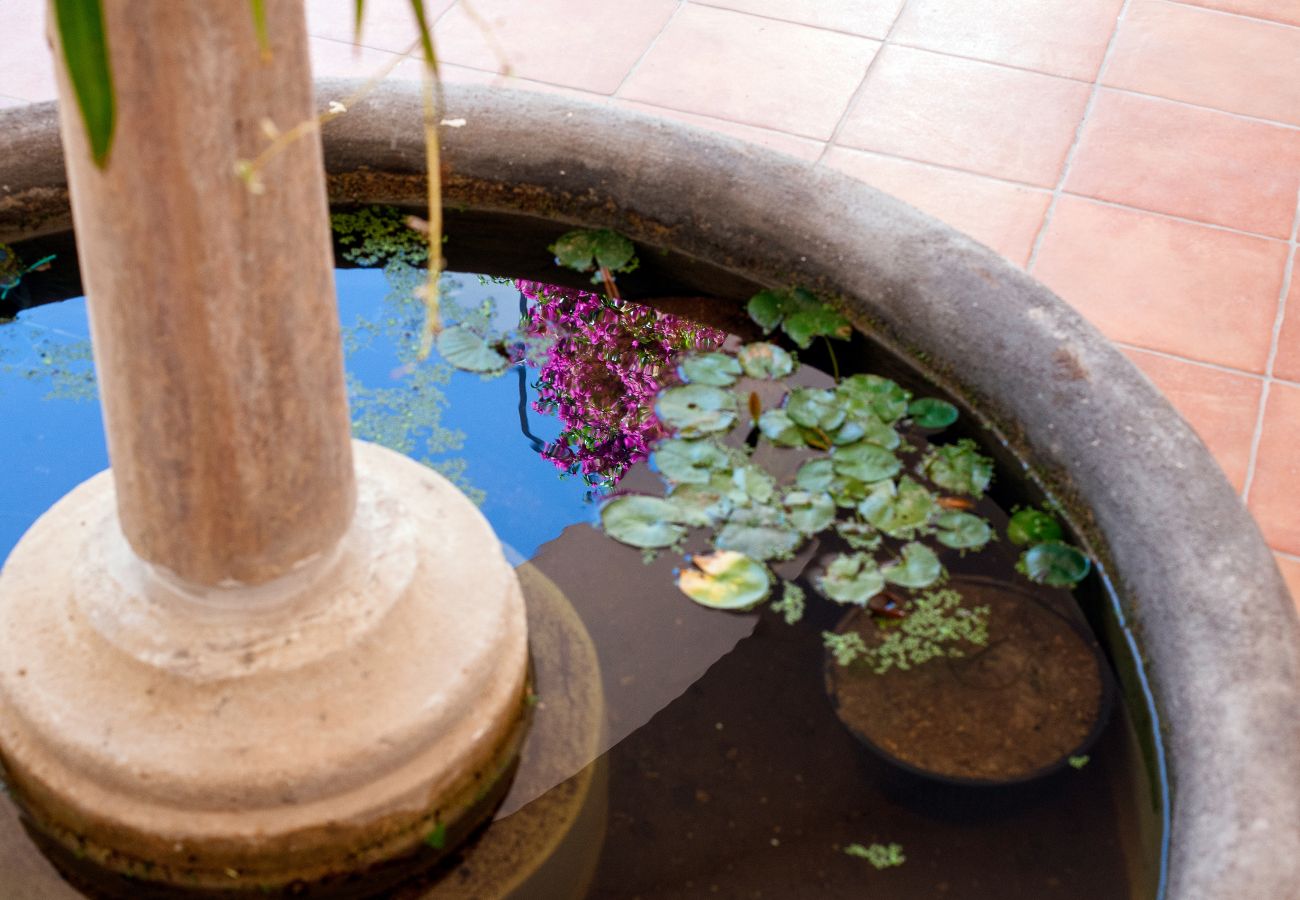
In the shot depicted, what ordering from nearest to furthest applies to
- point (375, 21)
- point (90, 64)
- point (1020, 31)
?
point (90, 64)
point (375, 21)
point (1020, 31)

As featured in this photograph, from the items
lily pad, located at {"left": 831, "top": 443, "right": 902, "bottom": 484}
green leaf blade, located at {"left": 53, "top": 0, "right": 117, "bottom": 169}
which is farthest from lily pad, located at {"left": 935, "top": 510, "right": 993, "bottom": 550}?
green leaf blade, located at {"left": 53, "top": 0, "right": 117, "bottom": 169}

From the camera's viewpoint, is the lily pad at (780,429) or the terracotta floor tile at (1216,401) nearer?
the lily pad at (780,429)

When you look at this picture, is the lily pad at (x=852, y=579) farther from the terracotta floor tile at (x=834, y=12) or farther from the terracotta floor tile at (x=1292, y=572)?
the terracotta floor tile at (x=834, y=12)

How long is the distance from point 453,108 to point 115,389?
3.47ft

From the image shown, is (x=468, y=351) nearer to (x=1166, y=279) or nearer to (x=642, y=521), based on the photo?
(x=642, y=521)

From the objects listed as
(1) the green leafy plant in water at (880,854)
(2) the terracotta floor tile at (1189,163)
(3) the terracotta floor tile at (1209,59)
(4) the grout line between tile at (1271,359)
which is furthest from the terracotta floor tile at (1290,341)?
(1) the green leafy plant in water at (880,854)

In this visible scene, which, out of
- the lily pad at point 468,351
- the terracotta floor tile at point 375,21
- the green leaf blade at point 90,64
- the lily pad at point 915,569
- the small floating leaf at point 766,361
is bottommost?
the lily pad at point 915,569

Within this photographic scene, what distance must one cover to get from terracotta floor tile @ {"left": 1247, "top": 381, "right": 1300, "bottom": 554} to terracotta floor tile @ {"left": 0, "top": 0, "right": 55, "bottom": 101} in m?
2.42

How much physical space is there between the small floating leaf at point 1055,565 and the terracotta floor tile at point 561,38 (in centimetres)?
161

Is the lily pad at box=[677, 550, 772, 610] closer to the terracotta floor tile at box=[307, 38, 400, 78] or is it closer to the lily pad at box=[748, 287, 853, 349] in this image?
the lily pad at box=[748, 287, 853, 349]

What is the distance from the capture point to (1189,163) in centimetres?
288

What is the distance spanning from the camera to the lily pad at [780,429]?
202 cm

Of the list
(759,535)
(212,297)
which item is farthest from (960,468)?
(212,297)

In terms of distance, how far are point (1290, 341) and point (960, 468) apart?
88cm
